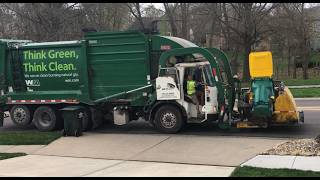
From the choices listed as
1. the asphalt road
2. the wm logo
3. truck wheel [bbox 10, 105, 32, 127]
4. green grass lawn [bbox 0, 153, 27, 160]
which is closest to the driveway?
green grass lawn [bbox 0, 153, 27, 160]

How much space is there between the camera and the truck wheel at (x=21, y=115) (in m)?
16.0

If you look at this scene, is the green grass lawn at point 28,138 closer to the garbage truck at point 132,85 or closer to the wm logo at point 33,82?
the garbage truck at point 132,85

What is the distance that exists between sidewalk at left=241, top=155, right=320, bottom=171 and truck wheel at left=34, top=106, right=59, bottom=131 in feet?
24.5

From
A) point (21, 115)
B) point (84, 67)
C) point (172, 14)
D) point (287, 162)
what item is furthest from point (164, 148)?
point (172, 14)

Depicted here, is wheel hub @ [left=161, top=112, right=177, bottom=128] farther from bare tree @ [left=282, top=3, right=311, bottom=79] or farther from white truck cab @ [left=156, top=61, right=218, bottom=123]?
bare tree @ [left=282, top=3, right=311, bottom=79]

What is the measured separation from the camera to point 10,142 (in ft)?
44.8

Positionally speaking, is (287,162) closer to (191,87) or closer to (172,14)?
(191,87)

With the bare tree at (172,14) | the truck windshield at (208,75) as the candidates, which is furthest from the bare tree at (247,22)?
the truck windshield at (208,75)

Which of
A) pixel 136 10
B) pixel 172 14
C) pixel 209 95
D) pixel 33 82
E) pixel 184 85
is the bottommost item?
pixel 209 95

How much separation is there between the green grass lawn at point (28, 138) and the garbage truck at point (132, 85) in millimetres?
857

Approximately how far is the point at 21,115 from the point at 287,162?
934 centimetres

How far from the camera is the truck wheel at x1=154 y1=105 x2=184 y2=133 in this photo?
14.0 meters

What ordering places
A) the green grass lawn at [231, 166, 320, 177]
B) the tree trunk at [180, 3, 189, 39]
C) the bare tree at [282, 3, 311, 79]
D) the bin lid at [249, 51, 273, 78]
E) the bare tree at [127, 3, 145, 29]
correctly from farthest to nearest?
1. the bare tree at [127, 3, 145, 29]
2. the tree trunk at [180, 3, 189, 39]
3. the bare tree at [282, 3, 311, 79]
4. the bin lid at [249, 51, 273, 78]
5. the green grass lawn at [231, 166, 320, 177]

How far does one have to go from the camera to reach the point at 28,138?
46.0 feet
